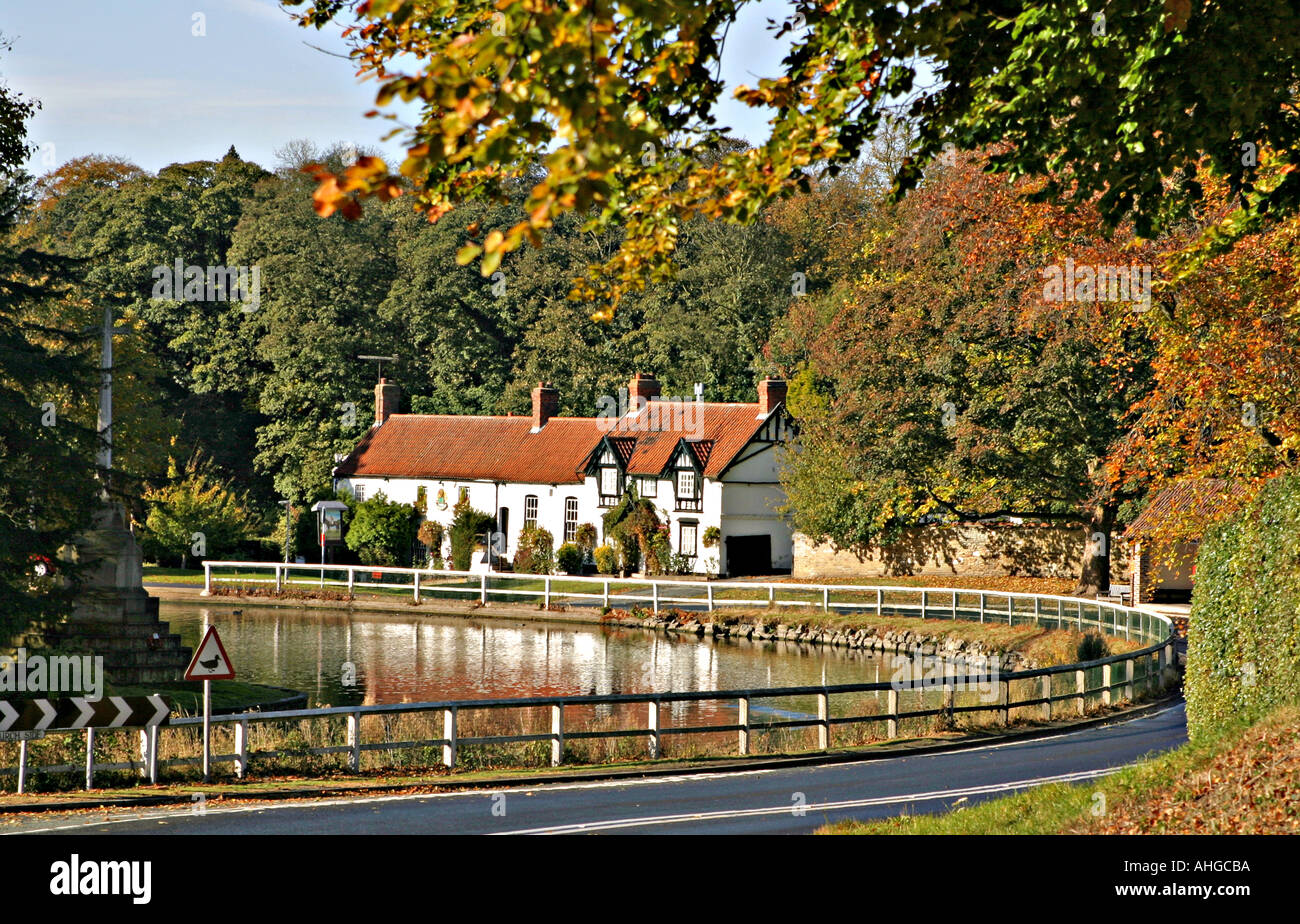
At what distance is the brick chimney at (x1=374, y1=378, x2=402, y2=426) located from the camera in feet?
233

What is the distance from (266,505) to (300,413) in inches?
219

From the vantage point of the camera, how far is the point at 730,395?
239 feet

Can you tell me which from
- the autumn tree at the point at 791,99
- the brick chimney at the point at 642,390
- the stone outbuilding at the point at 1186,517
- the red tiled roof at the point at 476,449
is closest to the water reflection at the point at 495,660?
the stone outbuilding at the point at 1186,517

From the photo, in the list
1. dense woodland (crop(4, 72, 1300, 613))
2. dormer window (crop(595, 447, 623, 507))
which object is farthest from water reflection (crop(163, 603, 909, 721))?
dormer window (crop(595, 447, 623, 507))

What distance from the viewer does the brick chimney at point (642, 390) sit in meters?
63.4

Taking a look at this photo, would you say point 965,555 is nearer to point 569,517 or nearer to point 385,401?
point 569,517

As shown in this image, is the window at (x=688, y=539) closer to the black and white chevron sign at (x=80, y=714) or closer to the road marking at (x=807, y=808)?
the road marking at (x=807, y=808)

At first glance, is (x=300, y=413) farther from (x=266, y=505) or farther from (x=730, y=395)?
(x=730, y=395)

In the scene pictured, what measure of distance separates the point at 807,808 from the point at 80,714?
9072mm

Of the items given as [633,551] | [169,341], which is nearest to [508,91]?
[633,551]

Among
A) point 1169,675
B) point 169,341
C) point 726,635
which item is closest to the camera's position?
point 1169,675

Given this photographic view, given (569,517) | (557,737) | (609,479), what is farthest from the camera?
(569,517)

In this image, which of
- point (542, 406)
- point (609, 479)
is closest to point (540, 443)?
point (542, 406)

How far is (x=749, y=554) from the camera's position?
5959 centimetres
